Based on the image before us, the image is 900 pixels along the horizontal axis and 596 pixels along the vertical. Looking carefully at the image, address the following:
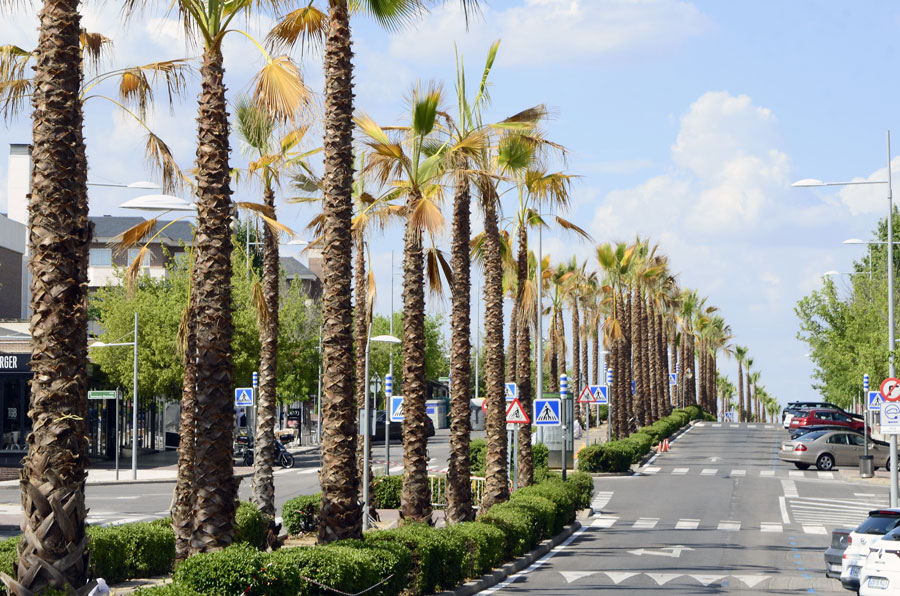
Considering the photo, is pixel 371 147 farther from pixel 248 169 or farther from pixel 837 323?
pixel 837 323

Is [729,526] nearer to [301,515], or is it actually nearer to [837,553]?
[837,553]

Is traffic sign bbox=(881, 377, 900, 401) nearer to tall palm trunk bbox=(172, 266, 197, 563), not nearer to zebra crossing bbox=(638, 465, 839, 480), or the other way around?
tall palm trunk bbox=(172, 266, 197, 563)

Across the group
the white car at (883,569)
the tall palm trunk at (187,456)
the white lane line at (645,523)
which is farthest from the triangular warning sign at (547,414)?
the white car at (883,569)

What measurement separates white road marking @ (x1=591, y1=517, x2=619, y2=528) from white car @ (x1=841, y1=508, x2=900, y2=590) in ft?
36.0

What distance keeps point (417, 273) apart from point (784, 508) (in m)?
17.7

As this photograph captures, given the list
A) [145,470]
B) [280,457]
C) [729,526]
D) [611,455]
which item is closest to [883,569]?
[729,526]

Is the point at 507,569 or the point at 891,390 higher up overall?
the point at 891,390

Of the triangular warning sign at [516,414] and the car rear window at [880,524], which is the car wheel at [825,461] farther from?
the car rear window at [880,524]

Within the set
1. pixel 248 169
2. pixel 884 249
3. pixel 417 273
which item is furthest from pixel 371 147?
pixel 884 249

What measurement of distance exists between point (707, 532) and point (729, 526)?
162cm

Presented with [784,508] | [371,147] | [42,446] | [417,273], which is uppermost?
[371,147]

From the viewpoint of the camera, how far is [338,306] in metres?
15.8

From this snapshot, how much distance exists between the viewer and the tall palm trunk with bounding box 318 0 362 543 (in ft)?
51.1

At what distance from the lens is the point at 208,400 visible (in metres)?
13.3
